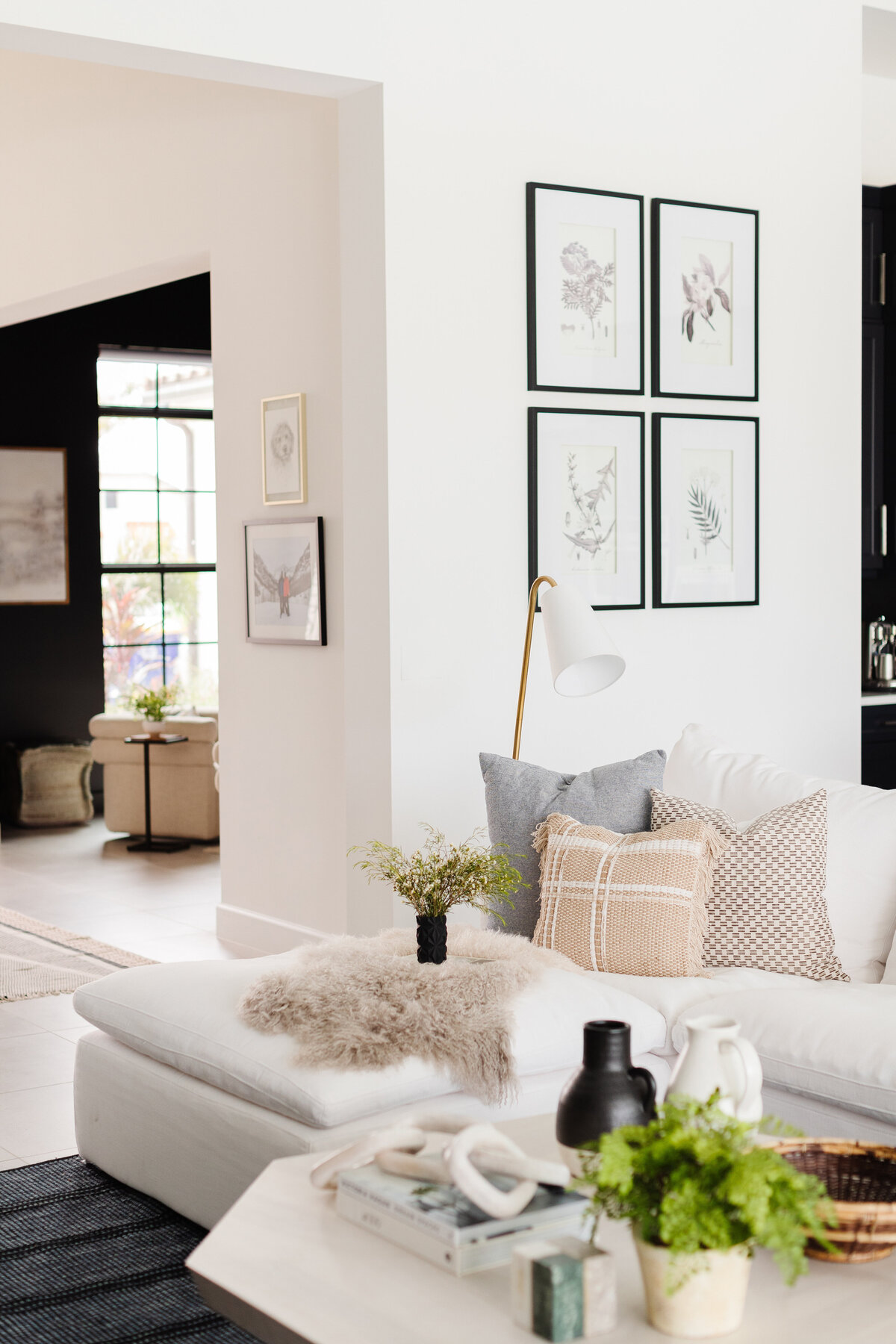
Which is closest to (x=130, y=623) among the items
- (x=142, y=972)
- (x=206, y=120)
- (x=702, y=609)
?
(x=206, y=120)

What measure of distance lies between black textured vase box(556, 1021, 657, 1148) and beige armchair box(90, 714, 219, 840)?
5.93 metres

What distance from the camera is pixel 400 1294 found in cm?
181

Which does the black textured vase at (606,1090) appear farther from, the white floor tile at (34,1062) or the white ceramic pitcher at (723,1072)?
the white floor tile at (34,1062)

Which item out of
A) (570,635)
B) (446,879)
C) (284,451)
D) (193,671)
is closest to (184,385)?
(193,671)

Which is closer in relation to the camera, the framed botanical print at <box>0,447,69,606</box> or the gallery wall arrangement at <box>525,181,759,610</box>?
the gallery wall arrangement at <box>525,181,759,610</box>

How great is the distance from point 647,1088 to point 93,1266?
145cm

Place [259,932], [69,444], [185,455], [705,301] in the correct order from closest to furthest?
[705,301], [259,932], [69,444], [185,455]

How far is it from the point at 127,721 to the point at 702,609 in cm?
402

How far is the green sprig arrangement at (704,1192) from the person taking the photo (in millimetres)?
1602

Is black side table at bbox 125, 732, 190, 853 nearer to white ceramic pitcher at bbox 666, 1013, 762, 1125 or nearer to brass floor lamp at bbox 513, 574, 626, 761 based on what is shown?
brass floor lamp at bbox 513, 574, 626, 761

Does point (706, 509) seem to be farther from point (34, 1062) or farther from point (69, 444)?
point (69, 444)

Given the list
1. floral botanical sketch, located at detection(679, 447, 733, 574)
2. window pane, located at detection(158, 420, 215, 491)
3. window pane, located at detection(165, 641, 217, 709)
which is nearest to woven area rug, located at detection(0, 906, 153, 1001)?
floral botanical sketch, located at detection(679, 447, 733, 574)

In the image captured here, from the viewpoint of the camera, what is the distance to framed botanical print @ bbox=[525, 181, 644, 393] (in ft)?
15.4

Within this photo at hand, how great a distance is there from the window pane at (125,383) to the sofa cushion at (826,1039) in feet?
24.4
